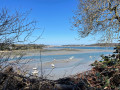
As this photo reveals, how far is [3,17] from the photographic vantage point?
10.5ft

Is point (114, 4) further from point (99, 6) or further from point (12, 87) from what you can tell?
point (12, 87)

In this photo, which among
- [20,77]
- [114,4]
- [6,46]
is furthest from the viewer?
[114,4]

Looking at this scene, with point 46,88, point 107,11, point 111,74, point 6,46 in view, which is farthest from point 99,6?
point 46,88

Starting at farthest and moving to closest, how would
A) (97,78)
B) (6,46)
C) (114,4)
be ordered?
(114,4) → (6,46) → (97,78)

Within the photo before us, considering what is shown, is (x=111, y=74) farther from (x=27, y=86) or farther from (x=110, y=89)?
(x=27, y=86)

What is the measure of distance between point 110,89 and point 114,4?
6625 mm

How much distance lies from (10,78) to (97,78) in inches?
76.3

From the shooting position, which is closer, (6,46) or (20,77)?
(20,77)

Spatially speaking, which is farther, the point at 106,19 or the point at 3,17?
the point at 106,19

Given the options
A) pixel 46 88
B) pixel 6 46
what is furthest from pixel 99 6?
pixel 46 88

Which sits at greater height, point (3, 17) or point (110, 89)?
point (3, 17)

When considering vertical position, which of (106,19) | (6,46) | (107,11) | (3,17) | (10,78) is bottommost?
(10,78)

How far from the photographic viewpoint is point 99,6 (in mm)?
7516

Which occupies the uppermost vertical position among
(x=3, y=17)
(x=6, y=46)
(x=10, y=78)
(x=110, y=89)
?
(x=3, y=17)
